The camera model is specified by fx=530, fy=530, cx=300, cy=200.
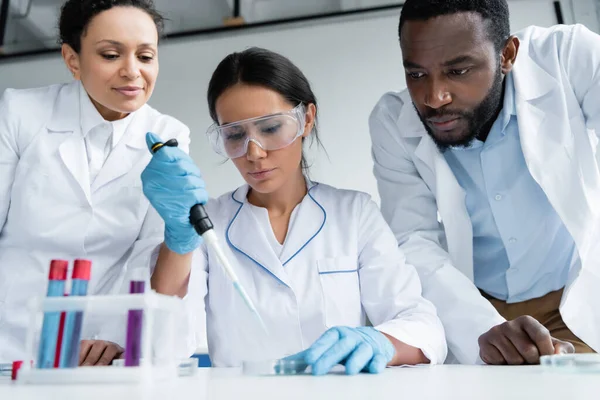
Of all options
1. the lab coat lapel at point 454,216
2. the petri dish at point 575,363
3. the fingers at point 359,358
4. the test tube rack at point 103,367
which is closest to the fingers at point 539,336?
the petri dish at point 575,363

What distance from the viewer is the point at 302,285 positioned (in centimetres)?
137

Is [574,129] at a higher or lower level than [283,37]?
lower

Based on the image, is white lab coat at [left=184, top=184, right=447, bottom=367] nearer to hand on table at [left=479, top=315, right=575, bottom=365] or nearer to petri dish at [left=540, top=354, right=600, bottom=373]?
hand on table at [left=479, top=315, right=575, bottom=365]

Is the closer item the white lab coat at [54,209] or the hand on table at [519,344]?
the hand on table at [519,344]

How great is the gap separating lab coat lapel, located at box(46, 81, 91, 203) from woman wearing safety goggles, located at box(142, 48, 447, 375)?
15.2 inches

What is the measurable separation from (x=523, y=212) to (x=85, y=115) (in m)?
1.38

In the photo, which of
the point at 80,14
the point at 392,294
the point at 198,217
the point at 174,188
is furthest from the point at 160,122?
the point at 392,294

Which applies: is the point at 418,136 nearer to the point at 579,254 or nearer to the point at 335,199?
the point at 335,199

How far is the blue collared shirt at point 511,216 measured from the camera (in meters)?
1.65

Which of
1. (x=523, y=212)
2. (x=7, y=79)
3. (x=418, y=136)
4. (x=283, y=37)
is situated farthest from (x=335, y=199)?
(x=7, y=79)

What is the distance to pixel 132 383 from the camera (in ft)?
2.36

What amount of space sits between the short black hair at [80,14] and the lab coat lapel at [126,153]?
0.89ft

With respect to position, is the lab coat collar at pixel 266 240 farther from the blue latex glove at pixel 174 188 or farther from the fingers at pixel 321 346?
the fingers at pixel 321 346

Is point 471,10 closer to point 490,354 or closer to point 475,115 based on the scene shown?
point 475,115
